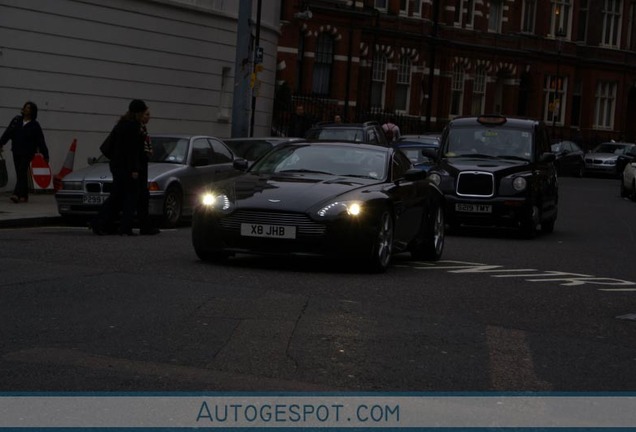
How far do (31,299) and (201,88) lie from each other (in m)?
26.8

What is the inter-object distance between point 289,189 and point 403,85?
5145 centimetres

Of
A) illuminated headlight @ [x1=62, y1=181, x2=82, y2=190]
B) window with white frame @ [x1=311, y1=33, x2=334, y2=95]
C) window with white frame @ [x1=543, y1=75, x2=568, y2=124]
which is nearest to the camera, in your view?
illuminated headlight @ [x1=62, y1=181, x2=82, y2=190]

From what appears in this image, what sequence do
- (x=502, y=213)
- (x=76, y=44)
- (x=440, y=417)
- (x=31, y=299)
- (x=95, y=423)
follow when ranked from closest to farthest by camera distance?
(x=95, y=423) → (x=440, y=417) → (x=31, y=299) → (x=502, y=213) → (x=76, y=44)

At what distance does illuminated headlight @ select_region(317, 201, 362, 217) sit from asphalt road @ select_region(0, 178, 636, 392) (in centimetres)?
62

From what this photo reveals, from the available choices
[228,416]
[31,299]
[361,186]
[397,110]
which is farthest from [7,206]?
[397,110]

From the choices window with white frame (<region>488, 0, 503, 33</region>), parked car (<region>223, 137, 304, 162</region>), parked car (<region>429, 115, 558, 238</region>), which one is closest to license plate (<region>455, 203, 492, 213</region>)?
parked car (<region>429, 115, 558, 238</region>)

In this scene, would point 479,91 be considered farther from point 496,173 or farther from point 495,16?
point 496,173

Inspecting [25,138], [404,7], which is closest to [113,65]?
[25,138]

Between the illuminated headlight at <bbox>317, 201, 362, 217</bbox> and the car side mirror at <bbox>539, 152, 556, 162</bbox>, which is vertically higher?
the car side mirror at <bbox>539, 152, 556, 162</bbox>

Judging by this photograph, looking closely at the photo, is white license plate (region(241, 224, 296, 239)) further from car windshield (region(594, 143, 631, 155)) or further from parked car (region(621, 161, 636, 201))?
car windshield (region(594, 143, 631, 155))

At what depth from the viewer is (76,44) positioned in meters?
31.3

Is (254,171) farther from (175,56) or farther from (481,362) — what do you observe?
(175,56)

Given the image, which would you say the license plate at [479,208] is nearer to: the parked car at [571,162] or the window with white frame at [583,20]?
the parked car at [571,162]

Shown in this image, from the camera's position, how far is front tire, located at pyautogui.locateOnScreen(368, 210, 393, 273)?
48.0 ft
